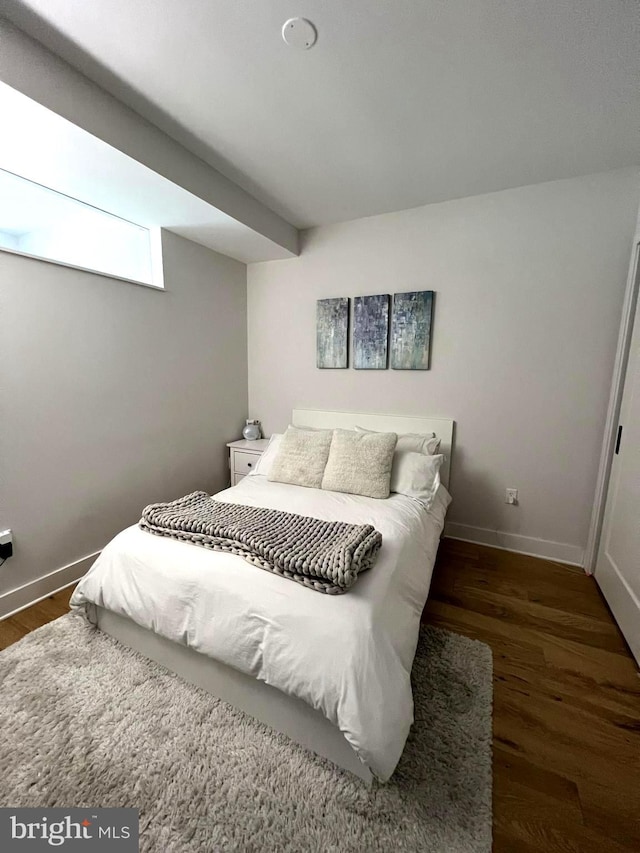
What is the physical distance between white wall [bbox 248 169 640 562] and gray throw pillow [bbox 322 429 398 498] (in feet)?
2.12

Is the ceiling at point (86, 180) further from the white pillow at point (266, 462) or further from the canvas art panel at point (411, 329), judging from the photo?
the white pillow at point (266, 462)

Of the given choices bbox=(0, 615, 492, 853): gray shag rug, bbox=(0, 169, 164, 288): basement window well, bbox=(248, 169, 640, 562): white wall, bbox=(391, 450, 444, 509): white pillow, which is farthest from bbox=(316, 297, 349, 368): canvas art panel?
bbox=(0, 615, 492, 853): gray shag rug

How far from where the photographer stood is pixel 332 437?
2492 millimetres

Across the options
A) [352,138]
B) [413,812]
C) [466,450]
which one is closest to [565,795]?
[413,812]

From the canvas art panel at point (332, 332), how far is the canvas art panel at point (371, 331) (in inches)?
3.5

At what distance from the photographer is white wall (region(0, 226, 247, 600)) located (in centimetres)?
183

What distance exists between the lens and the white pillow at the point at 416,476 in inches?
86.3

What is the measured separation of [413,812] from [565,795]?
501mm

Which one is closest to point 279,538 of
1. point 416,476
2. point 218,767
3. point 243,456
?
point 218,767

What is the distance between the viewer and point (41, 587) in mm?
1979

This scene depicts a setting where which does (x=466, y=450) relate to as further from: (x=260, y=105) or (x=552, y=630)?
(x=260, y=105)

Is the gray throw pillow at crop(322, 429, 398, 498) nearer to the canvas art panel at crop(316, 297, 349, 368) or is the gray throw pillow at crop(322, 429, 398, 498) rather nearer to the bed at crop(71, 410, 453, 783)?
the bed at crop(71, 410, 453, 783)

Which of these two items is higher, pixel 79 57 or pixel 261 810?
pixel 79 57

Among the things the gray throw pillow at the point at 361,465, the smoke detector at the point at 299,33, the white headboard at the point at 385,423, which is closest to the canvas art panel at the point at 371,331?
the white headboard at the point at 385,423
